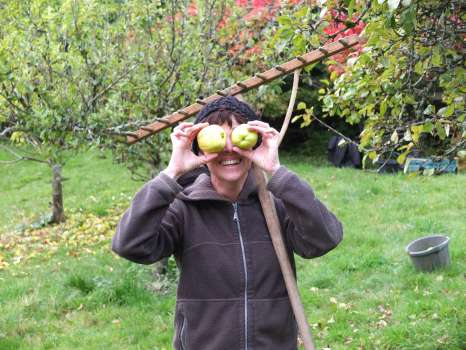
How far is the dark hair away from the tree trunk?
7393mm

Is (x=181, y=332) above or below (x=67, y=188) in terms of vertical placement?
above

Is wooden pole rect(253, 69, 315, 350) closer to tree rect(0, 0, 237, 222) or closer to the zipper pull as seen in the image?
the zipper pull

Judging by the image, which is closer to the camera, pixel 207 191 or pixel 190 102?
pixel 207 191

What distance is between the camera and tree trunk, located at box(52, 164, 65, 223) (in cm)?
952

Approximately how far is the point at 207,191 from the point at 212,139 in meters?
0.23

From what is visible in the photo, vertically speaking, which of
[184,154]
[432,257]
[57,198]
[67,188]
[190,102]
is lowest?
[67,188]

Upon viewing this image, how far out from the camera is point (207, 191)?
2.42 metres

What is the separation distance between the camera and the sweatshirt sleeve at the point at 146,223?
226 cm

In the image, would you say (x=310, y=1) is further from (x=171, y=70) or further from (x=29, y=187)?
(x=29, y=187)

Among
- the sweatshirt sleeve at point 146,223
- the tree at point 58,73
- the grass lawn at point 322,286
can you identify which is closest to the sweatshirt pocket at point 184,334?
the sweatshirt sleeve at point 146,223

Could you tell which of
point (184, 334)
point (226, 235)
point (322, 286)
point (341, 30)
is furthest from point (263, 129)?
point (322, 286)

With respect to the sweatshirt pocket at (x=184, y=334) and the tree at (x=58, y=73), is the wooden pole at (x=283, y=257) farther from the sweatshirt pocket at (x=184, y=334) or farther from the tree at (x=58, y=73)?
the tree at (x=58, y=73)

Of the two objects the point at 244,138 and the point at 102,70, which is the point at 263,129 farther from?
the point at 102,70

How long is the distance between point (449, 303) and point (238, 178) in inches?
134
